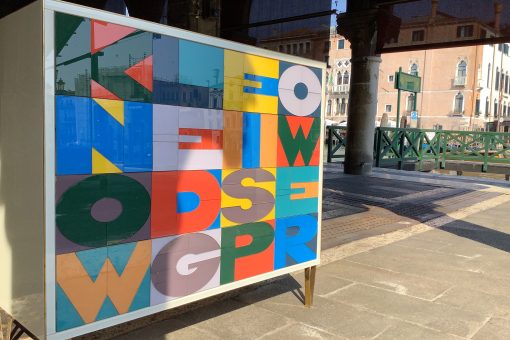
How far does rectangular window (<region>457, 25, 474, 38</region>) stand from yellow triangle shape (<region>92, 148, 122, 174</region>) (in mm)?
10795

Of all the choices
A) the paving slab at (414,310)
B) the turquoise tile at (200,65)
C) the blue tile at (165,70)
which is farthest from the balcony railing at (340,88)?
the blue tile at (165,70)

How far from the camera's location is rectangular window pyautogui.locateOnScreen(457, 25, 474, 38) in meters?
11.1

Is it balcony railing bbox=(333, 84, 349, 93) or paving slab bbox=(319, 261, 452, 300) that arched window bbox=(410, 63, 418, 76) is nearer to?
balcony railing bbox=(333, 84, 349, 93)

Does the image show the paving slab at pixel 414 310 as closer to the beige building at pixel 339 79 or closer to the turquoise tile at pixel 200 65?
the turquoise tile at pixel 200 65

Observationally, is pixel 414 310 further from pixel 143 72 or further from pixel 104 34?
pixel 104 34

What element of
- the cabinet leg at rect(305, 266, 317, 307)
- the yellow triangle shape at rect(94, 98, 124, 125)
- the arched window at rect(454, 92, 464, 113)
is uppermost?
the arched window at rect(454, 92, 464, 113)

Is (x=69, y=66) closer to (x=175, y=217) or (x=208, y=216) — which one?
(x=175, y=217)

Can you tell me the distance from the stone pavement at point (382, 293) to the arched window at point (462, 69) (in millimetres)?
50991

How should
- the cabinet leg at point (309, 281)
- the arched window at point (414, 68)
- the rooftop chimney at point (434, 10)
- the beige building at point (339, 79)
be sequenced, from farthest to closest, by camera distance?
the beige building at point (339, 79)
the arched window at point (414, 68)
the rooftop chimney at point (434, 10)
the cabinet leg at point (309, 281)

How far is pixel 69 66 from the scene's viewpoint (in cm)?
233

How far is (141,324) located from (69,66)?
205 cm

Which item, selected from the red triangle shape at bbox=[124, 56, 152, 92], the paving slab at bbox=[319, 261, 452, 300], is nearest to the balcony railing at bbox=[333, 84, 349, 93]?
the paving slab at bbox=[319, 261, 452, 300]

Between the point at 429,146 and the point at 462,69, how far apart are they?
39.5m

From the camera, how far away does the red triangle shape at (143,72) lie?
8.54ft
